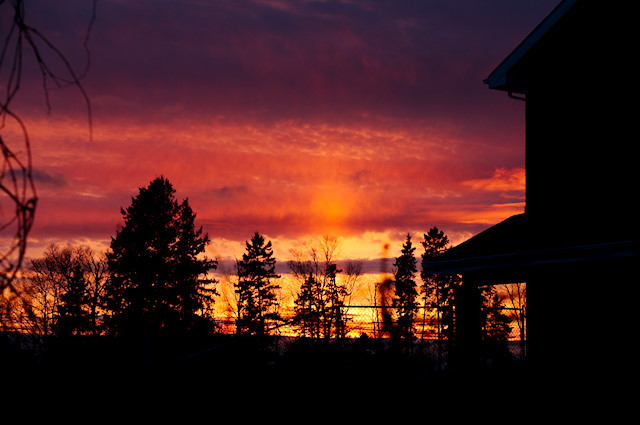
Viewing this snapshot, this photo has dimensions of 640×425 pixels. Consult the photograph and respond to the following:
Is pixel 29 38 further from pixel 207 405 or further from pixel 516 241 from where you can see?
pixel 516 241

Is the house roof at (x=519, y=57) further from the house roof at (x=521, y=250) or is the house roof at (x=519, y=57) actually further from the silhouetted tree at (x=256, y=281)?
the silhouetted tree at (x=256, y=281)

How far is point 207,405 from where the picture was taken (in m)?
8.45

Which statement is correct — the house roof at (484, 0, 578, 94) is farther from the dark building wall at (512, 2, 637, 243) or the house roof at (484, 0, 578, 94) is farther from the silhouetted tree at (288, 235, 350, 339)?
the silhouetted tree at (288, 235, 350, 339)

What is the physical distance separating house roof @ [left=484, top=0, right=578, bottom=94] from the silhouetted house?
0.02 meters

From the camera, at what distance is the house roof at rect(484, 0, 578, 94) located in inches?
407

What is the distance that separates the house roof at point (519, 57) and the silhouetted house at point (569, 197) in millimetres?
22

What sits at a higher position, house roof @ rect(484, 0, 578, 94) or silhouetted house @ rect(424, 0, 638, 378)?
house roof @ rect(484, 0, 578, 94)

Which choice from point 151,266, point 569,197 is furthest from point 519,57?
point 151,266

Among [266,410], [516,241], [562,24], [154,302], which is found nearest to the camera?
[266,410]

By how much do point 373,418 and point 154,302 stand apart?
34981 mm

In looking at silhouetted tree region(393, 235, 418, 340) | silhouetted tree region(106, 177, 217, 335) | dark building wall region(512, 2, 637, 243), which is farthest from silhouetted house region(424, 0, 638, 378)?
silhouetted tree region(393, 235, 418, 340)

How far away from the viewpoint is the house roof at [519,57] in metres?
10.3

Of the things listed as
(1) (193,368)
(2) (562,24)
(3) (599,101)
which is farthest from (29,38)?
(2) (562,24)

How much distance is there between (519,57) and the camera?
11.2 meters
